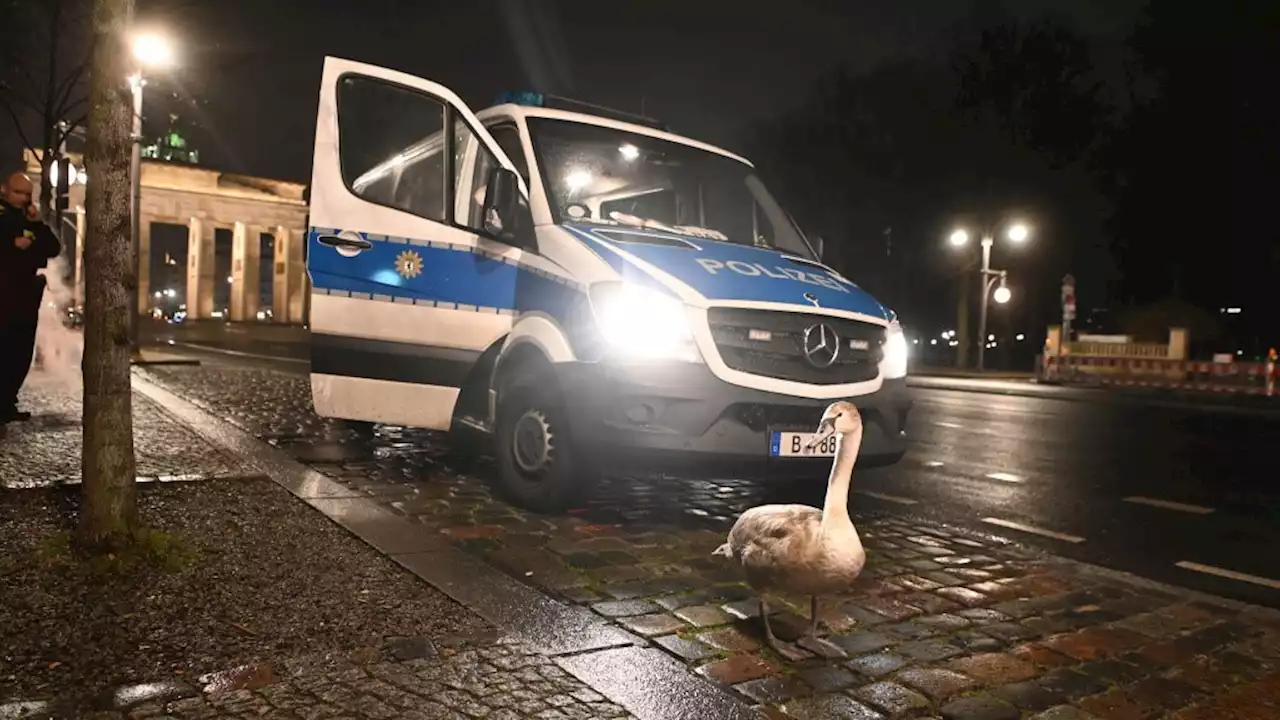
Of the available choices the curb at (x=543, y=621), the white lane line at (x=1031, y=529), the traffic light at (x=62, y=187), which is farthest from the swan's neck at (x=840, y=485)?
the traffic light at (x=62, y=187)

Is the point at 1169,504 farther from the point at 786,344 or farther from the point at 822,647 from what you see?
the point at 822,647

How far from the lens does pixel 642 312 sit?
5.55 meters

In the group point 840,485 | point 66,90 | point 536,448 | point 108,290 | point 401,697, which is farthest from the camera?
point 66,90

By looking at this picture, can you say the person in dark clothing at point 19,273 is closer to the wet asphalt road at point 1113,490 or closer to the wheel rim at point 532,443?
the wheel rim at point 532,443

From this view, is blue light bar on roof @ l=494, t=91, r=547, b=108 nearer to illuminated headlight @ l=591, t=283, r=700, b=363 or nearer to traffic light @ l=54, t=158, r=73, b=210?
illuminated headlight @ l=591, t=283, r=700, b=363

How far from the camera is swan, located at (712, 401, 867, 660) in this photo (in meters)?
3.70

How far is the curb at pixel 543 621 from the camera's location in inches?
129

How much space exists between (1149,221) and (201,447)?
37.8 m

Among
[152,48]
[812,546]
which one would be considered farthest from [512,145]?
[152,48]

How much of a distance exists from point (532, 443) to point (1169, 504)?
504 centimetres

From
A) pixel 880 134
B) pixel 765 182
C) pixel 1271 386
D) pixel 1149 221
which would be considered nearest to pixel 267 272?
pixel 880 134

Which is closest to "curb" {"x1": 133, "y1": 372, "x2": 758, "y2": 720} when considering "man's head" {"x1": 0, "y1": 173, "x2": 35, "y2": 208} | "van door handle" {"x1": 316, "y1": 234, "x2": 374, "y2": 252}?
"van door handle" {"x1": 316, "y1": 234, "x2": 374, "y2": 252}

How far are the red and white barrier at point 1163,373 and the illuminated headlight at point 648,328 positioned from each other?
2378 cm

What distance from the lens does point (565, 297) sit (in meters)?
5.89
